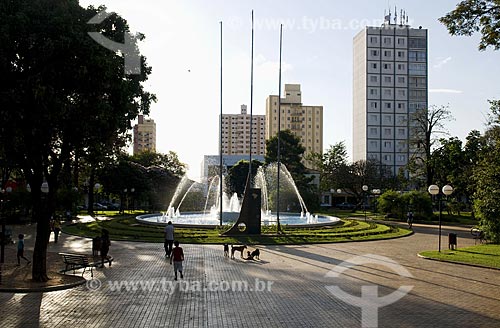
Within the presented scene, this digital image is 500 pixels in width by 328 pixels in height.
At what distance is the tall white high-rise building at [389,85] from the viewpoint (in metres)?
94.8

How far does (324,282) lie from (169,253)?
7941 millimetres

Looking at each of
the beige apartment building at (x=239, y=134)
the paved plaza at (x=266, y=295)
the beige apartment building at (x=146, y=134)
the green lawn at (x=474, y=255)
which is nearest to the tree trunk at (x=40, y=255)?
the paved plaza at (x=266, y=295)

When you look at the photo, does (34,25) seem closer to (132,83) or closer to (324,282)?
(132,83)

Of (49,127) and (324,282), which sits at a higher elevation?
(49,127)

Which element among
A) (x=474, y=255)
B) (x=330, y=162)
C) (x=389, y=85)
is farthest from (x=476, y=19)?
(x=389, y=85)

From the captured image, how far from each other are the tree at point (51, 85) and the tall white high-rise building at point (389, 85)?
8339 cm

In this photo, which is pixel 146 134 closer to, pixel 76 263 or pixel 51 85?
pixel 76 263

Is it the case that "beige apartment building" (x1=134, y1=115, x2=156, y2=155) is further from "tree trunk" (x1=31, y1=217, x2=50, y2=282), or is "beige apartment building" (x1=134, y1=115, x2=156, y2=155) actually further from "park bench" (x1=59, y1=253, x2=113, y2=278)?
"tree trunk" (x1=31, y1=217, x2=50, y2=282)

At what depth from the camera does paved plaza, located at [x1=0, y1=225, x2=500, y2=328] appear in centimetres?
1148

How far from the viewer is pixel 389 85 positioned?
9544cm

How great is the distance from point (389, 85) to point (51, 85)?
88199mm

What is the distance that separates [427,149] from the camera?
5616 centimetres

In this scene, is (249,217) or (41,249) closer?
(41,249)

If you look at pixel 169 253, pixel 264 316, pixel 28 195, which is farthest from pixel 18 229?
pixel 264 316
